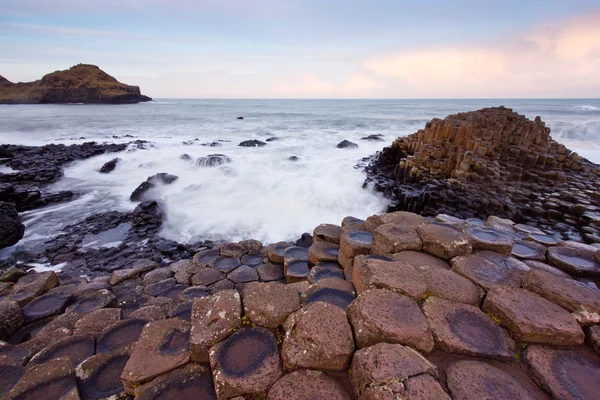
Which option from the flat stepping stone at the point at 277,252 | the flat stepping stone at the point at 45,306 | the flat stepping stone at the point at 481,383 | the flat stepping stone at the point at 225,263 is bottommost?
the flat stepping stone at the point at 225,263

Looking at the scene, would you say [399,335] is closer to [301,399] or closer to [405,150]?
[301,399]

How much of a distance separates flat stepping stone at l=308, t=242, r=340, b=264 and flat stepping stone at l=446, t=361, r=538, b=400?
2627 mm

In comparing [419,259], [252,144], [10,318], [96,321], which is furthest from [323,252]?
[252,144]

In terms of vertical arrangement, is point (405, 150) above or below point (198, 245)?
above

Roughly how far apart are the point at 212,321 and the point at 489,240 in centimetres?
351

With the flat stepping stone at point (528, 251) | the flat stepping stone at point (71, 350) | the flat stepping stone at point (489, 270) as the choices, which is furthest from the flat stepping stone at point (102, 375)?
the flat stepping stone at point (528, 251)

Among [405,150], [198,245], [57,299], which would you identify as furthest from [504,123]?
[57,299]

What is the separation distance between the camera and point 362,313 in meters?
2.32

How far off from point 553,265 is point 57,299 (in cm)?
723

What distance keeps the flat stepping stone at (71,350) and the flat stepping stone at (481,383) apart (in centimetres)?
368

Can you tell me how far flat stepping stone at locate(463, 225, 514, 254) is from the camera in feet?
11.3

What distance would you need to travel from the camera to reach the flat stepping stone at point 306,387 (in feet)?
6.27

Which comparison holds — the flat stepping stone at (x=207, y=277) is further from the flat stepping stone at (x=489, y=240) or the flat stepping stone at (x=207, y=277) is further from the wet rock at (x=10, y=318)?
the flat stepping stone at (x=489, y=240)

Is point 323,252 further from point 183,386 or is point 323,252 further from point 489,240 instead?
point 183,386
